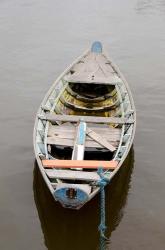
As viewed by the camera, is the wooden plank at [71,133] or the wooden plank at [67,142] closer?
the wooden plank at [67,142]

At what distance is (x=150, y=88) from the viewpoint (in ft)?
59.5

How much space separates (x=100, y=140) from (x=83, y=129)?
0.63m

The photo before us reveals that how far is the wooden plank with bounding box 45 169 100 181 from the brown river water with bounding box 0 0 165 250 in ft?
3.90

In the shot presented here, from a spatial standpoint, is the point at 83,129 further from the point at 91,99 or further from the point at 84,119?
the point at 91,99

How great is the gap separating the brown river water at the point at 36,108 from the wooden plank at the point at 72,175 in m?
1.19

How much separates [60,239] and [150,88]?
32.0 feet

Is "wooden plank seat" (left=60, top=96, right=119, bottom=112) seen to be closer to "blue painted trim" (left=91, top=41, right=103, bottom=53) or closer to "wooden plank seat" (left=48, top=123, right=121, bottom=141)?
"wooden plank seat" (left=48, top=123, right=121, bottom=141)

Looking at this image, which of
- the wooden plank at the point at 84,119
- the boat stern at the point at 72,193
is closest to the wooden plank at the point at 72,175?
the boat stern at the point at 72,193

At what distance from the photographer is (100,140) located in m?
11.7

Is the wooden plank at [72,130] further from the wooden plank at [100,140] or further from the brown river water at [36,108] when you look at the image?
the brown river water at [36,108]

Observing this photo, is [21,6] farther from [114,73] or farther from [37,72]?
[114,73]

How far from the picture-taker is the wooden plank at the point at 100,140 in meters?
11.4

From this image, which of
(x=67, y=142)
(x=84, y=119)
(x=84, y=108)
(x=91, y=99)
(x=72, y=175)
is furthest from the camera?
(x=91, y=99)

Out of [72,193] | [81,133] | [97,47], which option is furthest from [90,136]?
[97,47]
